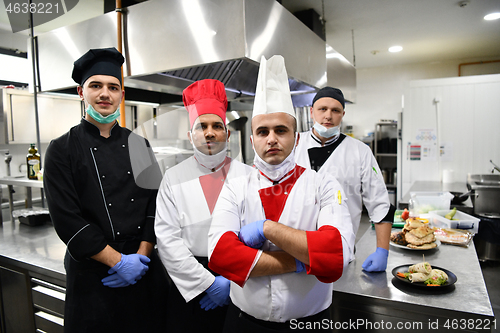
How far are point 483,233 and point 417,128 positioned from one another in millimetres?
1949

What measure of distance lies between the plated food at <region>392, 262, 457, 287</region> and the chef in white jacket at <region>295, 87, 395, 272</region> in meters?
0.12

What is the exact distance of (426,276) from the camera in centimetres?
145

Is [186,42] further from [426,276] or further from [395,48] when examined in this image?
[395,48]

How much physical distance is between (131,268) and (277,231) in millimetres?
678

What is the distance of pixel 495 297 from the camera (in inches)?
93.7

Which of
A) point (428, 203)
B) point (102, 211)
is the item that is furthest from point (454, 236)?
point (102, 211)

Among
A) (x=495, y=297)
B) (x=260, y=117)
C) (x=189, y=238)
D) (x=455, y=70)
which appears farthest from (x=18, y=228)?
(x=455, y=70)

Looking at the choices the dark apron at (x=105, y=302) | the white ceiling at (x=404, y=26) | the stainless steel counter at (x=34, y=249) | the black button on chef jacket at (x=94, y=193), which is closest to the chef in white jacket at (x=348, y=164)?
the black button on chef jacket at (x=94, y=193)

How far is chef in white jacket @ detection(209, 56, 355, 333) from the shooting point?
91cm

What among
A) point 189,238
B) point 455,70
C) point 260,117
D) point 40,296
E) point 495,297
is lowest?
point 495,297

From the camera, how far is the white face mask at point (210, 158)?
1.02m

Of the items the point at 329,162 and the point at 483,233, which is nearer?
the point at 329,162

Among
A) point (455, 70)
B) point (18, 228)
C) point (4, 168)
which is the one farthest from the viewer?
point (455, 70)

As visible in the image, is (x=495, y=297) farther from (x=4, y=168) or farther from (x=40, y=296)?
(x=4, y=168)
